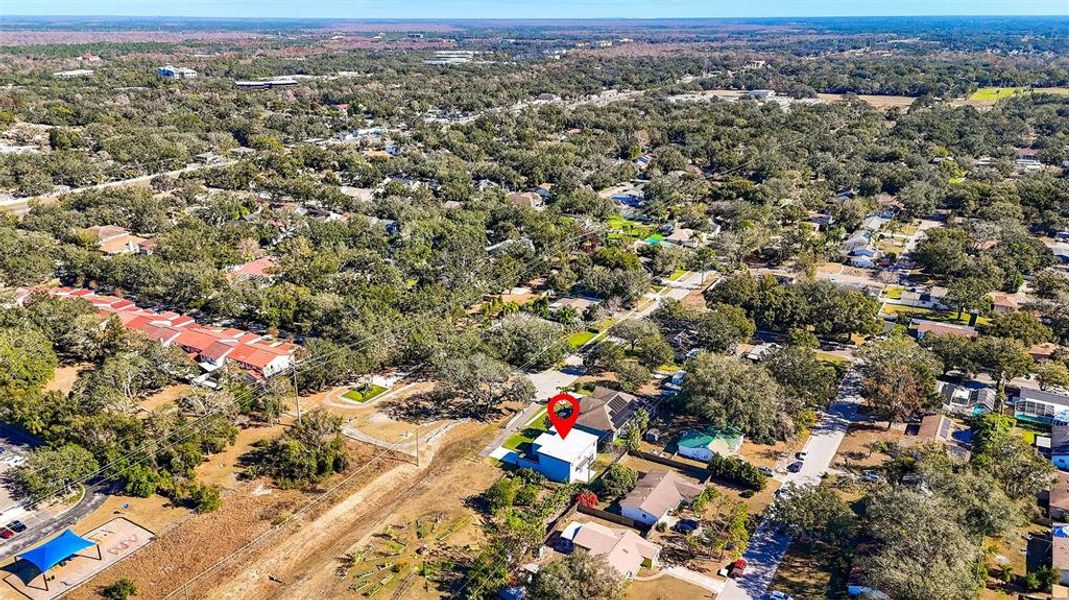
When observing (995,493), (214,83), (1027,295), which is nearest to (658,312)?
(995,493)

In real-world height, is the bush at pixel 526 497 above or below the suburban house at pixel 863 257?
below

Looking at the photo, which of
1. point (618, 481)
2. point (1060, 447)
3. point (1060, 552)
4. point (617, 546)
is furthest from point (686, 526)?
point (1060, 447)

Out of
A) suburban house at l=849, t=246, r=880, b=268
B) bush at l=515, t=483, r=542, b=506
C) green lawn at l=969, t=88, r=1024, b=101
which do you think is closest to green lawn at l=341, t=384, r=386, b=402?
bush at l=515, t=483, r=542, b=506

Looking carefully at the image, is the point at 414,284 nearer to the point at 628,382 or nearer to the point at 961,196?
the point at 628,382

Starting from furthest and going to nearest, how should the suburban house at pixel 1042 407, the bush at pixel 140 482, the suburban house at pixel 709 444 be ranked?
1. the suburban house at pixel 1042 407
2. the suburban house at pixel 709 444
3. the bush at pixel 140 482

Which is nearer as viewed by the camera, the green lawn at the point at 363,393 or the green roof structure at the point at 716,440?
the green roof structure at the point at 716,440

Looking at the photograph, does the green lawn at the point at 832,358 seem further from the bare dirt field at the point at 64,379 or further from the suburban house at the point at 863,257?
the bare dirt field at the point at 64,379

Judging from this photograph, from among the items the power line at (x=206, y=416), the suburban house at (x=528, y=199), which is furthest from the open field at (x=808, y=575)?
the suburban house at (x=528, y=199)
